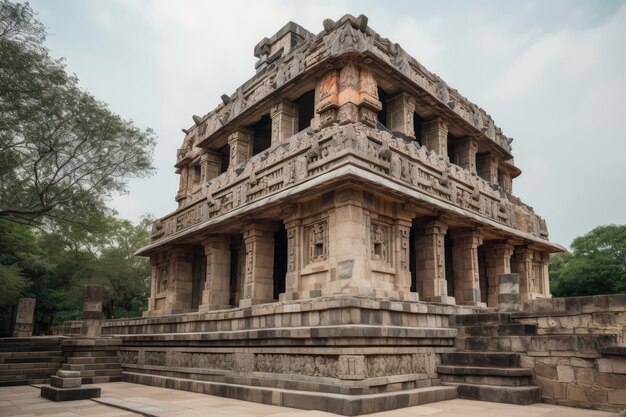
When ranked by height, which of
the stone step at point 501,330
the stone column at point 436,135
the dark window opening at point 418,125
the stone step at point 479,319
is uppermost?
the dark window opening at point 418,125

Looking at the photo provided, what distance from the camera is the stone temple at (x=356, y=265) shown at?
8.62m

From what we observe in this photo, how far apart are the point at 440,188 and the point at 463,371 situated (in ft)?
17.6

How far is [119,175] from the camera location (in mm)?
18453

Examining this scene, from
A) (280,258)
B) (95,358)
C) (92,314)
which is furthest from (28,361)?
(280,258)

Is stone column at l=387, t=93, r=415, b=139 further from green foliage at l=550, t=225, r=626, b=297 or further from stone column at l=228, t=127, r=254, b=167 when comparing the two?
green foliage at l=550, t=225, r=626, b=297

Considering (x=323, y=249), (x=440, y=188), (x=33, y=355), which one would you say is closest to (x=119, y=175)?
(x=33, y=355)

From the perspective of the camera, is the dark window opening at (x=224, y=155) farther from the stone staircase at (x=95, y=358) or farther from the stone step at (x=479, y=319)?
the stone step at (x=479, y=319)

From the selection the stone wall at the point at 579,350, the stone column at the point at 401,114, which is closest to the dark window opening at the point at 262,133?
the stone column at the point at 401,114

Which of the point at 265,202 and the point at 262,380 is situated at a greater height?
the point at 265,202

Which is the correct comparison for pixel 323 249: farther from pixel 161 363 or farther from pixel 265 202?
pixel 161 363

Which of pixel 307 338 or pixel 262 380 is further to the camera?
pixel 262 380

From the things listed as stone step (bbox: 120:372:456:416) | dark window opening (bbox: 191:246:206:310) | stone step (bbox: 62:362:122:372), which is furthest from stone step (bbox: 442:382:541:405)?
stone step (bbox: 62:362:122:372)

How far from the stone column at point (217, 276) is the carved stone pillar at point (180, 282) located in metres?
2.40

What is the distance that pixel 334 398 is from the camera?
7719 mm
